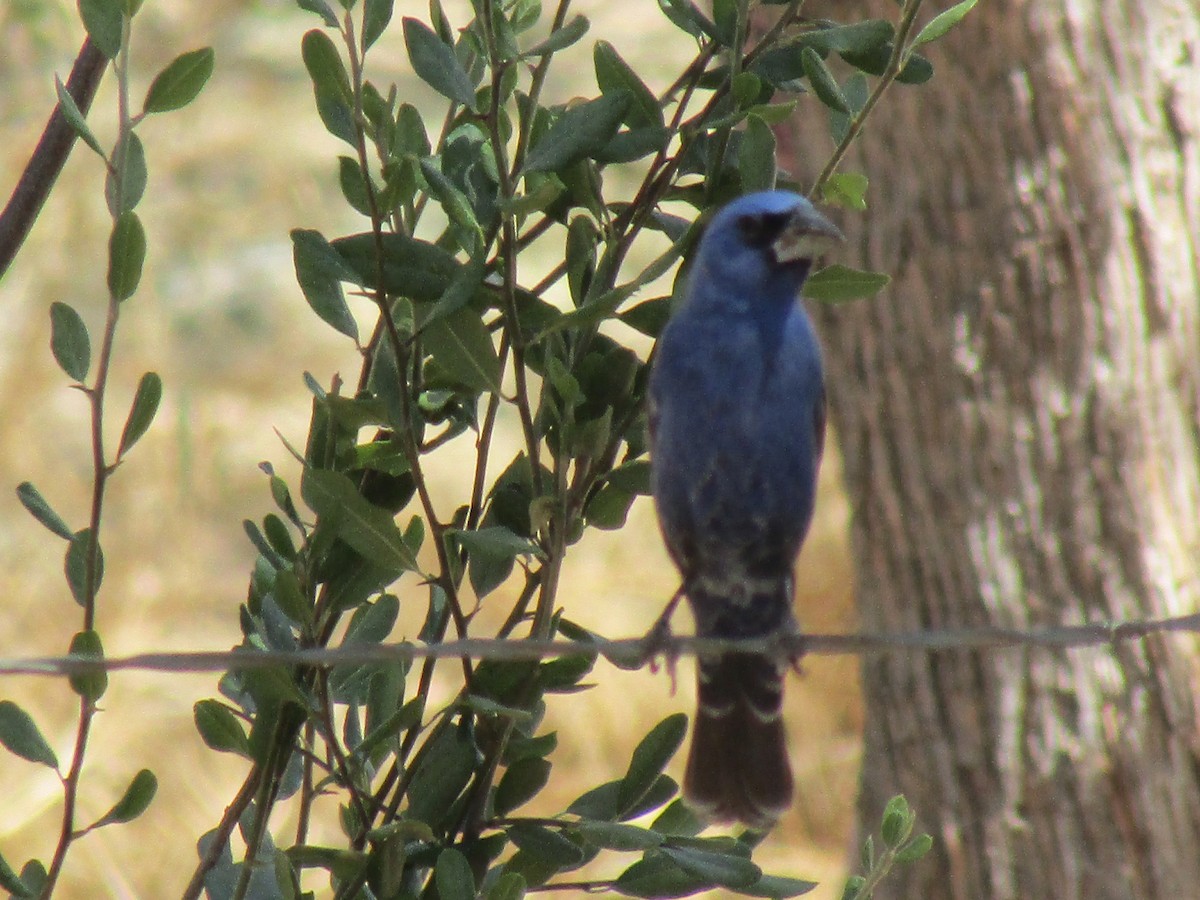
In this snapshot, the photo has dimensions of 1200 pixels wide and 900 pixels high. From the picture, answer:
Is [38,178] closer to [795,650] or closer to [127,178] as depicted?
[127,178]

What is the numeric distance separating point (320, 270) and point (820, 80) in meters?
0.63

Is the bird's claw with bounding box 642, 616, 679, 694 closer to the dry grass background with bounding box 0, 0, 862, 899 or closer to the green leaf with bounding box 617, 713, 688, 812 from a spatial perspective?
the green leaf with bounding box 617, 713, 688, 812

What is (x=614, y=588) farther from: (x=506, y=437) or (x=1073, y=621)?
(x=1073, y=621)

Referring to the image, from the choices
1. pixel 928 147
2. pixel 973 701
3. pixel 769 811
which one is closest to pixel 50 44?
pixel 928 147

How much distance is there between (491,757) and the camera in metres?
1.75

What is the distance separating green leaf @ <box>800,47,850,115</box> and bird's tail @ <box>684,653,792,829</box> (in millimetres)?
Answer: 1051

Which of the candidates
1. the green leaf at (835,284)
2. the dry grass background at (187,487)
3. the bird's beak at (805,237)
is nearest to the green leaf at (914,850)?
the green leaf at (835,284)

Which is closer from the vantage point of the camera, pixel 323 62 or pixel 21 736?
pixel 323 62

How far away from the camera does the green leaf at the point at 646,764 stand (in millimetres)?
1848

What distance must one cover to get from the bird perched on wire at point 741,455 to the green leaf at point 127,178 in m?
0.87

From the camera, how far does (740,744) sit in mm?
2498

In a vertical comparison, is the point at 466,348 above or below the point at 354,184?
below

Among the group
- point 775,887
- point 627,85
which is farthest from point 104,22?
point 775,887

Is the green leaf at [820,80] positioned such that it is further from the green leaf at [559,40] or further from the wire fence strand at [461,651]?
the wire fence strand at [461,651]
